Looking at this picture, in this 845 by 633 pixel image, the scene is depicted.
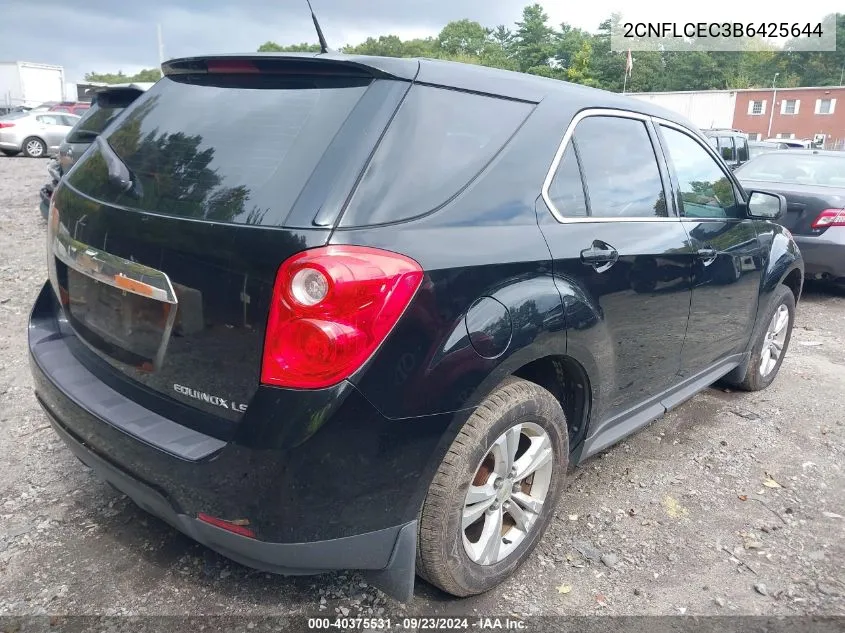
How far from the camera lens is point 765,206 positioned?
376cm

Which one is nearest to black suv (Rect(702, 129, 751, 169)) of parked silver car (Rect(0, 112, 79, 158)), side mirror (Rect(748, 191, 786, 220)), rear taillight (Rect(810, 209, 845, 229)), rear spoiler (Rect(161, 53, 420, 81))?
rear taillight (Rect(810, 209, 845, 229))

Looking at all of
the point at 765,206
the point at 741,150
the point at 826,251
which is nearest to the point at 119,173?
the point at 765,206

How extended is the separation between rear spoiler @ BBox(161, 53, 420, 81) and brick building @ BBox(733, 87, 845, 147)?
61.0 meters

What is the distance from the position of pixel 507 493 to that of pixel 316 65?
61.2 inches

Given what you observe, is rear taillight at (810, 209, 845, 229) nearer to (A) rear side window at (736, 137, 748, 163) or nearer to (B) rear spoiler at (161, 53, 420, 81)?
(B) rear spoiler at (161, 53, 420, 81)

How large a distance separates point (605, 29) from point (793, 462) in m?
81.4

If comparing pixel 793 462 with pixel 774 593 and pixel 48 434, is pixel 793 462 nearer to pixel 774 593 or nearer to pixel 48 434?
pixel 774 593

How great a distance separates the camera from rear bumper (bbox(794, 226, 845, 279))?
6.46 metres

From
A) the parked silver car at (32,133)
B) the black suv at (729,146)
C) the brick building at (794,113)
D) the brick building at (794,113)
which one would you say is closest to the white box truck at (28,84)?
the parked silver car at (32,133)

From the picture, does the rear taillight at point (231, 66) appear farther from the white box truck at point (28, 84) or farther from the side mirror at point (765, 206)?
the white box truck at point (28, 84)

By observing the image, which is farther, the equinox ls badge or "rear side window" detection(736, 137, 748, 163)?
"rear side window" detection(736, 137, 748, 163)

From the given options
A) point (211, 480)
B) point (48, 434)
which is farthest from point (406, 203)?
point (48, 434)

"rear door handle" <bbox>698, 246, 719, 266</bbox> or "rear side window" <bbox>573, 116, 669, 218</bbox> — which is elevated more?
"rear side window" <bbox>573, 116, 669, 218</bbox>

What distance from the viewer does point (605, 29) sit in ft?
248
